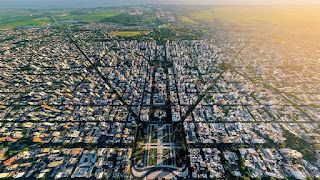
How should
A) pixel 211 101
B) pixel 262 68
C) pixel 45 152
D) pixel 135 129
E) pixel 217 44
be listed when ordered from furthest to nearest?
pixel 217 44
pixel 262 68
pixel 211 101
pixel 135 129
pixel 45 152

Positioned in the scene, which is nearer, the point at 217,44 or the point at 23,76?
the point at 23,76

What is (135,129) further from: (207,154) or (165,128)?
(207,154)

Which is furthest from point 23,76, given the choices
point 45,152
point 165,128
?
point 165,128

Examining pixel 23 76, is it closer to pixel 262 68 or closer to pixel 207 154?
pixel 207 154

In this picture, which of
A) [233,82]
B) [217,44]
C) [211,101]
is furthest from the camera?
[217,44]

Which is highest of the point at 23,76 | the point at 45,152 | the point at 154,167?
the point at 23,76

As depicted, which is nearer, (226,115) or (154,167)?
(154,167)

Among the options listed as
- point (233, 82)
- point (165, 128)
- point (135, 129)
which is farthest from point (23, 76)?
point (233, 82)

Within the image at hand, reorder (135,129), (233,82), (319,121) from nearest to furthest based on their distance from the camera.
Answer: (135,129), (319,121), (233,82)

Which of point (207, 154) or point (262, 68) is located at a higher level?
point (262, 68)
